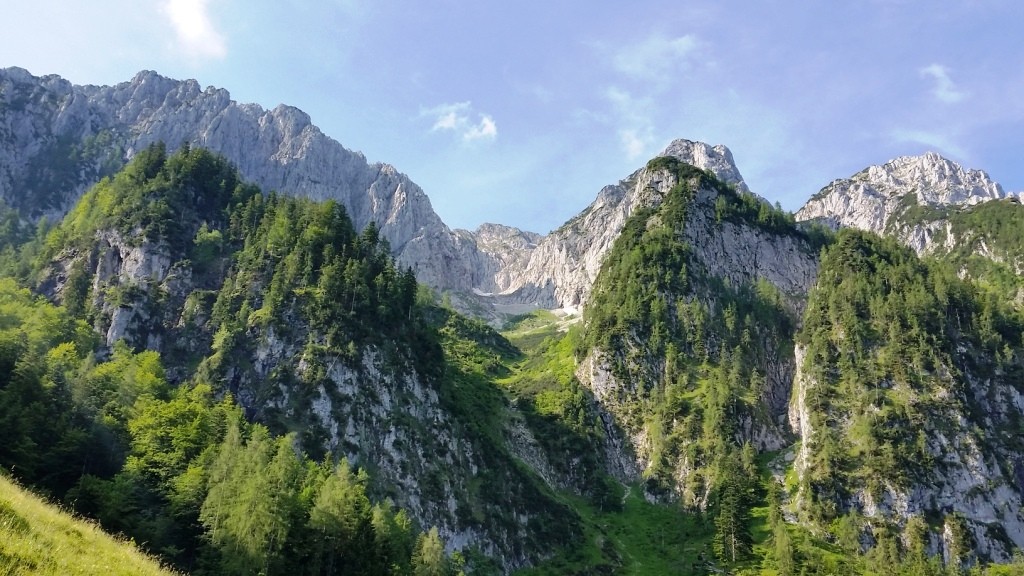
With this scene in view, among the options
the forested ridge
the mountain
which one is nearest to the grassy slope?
the forested ridge

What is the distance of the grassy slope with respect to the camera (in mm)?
19203

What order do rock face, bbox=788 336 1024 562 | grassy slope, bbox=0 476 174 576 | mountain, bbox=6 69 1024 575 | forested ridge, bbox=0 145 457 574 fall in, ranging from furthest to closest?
rock face, bbox=788 336 1024 562 < mountain, bbox=6 69 1024 575 < forested ridge, bbox=0 145 457 574 < grassy slope, bbox=0 476 174 576

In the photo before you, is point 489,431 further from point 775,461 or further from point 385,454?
point 775,461

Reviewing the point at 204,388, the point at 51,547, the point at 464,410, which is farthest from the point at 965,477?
the point at 51,547

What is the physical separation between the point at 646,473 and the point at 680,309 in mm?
55103

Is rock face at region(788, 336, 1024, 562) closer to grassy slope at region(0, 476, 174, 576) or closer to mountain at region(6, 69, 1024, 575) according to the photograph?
mountain at region(6, 69, 1024, 575)

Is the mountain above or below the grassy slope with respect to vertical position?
above

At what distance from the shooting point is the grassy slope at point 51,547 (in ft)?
63.0

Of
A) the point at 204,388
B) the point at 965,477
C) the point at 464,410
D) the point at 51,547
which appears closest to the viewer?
the point at 51,547

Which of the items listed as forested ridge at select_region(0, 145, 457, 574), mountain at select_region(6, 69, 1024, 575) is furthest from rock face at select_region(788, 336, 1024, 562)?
forested ridge at select_region(0, 145, 457, 574)

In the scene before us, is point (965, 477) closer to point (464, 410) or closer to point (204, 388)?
point (464, 410)

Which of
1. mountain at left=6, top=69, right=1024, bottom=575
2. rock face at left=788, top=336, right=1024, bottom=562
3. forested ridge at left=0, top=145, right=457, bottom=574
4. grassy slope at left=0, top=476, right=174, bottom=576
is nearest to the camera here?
grassy slope at left=0, top=476, right=174, bottom=576

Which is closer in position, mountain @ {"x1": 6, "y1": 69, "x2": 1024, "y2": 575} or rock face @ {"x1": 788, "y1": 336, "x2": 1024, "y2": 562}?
mountain @ {"x1": 6, "y1": 69, "x2": 1024, "y2": 575}

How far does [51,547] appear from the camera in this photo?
69.9ft
